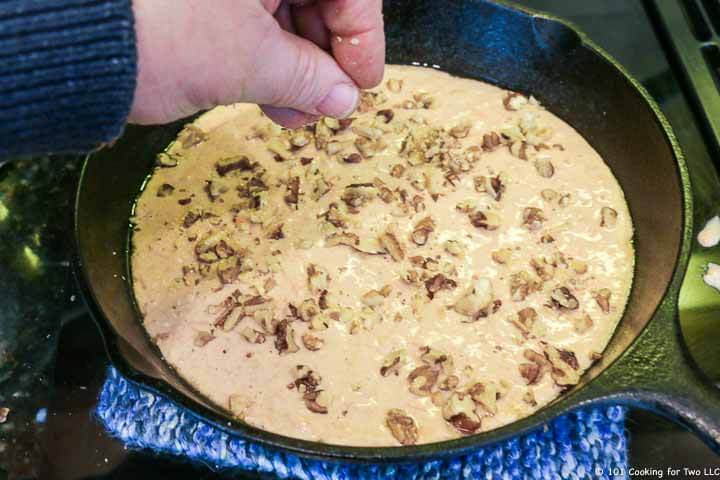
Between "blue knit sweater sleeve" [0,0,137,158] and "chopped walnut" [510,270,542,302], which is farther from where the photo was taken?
"chopped walnut" [510,270,542,302]

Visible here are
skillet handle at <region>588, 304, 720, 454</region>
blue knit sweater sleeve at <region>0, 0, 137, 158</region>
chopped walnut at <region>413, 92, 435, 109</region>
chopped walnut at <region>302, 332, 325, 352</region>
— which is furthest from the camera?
chopped walnut at <region>413, 92, 435, 109</region>

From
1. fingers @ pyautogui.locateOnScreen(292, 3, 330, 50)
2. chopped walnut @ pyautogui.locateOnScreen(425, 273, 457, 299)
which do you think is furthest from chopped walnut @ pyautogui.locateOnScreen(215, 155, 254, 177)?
chopped walnut @ pyautogui.locateOnScreen(425, 273, 457, 299)

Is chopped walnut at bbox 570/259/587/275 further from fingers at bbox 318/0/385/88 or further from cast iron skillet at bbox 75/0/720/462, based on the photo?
fingers at bbox 318/0/385/88

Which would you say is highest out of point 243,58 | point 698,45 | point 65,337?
point 243,58

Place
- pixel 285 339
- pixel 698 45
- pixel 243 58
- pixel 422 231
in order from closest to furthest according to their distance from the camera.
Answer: pixel 243 58, pixel 285 339, pixel 422 231, pixel 698 45

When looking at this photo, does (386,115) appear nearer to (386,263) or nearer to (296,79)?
(386,263)

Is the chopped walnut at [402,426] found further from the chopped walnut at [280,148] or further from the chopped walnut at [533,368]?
the chopped walnut at [280,148]

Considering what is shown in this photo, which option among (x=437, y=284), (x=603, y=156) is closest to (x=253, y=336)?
(x=437, y=284)
